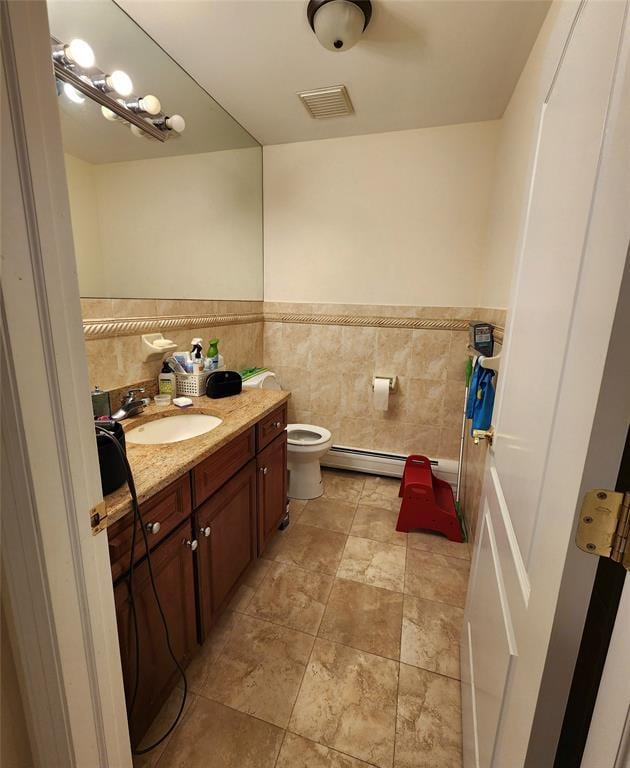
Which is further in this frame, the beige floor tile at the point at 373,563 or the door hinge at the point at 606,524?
the beige floor tile at the point at 373,563

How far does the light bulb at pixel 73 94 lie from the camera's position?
1.23 m

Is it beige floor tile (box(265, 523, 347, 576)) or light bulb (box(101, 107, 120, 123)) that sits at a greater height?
light bulb (box(101, 107, 120, 123))

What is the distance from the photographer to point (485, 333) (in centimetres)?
168

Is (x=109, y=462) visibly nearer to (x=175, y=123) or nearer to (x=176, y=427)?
(x=176, y=427)

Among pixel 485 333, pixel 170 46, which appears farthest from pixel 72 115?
pixel 485 333

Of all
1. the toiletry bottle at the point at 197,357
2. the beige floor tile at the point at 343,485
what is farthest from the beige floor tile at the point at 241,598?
the toiletry bottle at the point at 197,357

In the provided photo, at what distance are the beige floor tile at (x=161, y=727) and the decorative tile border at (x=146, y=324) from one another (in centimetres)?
130

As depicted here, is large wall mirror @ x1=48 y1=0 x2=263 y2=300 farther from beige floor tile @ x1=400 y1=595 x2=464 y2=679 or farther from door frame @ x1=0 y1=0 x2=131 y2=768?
beige floor tile @ x1=400 y1=595 x2=464 y2=679

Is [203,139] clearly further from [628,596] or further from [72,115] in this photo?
[628,596]

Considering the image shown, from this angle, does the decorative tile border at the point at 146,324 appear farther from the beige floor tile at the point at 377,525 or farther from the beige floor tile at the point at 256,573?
the beige floor tile at the point at 377,525

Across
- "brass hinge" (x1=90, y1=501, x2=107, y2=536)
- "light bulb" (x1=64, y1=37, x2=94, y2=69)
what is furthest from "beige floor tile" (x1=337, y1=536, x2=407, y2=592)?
"light bulb" (x1=64, y1=37, x2=94, y2=69)

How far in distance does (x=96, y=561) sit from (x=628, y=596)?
2.63 feet

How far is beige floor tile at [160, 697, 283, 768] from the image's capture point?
1.04m

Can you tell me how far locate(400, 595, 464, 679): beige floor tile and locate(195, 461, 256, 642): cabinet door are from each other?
0.77 m
